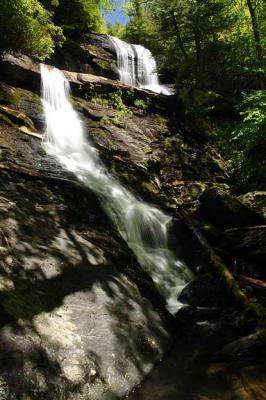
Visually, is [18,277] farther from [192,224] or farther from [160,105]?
[160,105]

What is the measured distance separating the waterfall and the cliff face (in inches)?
367

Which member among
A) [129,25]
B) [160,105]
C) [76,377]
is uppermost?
[129,25]

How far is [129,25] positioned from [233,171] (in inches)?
724

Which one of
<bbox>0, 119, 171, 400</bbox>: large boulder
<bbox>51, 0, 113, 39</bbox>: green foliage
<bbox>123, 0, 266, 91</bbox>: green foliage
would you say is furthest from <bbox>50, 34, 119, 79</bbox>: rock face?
<bbox>0, 119, 171, 400</bbox>: large boulder

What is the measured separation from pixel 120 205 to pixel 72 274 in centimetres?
428

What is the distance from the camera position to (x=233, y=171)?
14859 mm

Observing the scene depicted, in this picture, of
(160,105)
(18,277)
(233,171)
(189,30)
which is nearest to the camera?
(18,277)

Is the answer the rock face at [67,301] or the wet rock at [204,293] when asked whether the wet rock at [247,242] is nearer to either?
the wet rock at [204,293]

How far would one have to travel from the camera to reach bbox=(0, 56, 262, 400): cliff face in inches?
158

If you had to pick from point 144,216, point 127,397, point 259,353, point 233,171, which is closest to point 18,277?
point 127,397

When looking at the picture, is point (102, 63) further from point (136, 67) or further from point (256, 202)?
point (256, 202)

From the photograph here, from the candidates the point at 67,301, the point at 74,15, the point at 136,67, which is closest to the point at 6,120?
the point at 67,301

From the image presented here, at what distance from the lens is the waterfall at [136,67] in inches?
856

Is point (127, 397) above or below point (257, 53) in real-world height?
below
